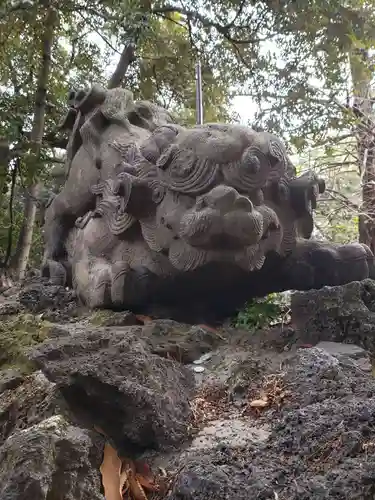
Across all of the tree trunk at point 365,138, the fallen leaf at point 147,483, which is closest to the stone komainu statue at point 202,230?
the fallen leaf at point 147,483

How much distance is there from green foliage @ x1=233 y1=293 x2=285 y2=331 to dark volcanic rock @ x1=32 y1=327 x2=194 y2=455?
58 cm

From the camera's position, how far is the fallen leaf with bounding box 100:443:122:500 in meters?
1.12

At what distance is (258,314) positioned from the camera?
6.59 ft

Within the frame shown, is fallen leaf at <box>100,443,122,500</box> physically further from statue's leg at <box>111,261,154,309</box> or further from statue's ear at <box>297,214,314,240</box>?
statue's ear at <box>297,214,314,240</box>

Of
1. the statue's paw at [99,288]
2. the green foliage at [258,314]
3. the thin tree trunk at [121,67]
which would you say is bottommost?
the green foliage at [258,314]

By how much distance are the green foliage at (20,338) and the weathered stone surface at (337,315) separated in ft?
2.51

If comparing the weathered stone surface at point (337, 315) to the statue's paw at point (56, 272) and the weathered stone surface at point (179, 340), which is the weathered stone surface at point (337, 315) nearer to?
the weathered stone surface at point (179, 340)

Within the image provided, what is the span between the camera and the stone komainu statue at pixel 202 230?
1774mm

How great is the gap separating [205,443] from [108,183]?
52.5 inches

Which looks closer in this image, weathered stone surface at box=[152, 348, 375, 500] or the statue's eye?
weathered stone surface at box=[152, 348, 375, 500]

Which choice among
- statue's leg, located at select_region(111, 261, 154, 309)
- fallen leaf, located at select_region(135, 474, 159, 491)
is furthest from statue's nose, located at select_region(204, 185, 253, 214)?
fallen leaf, located at select_region(135, 474, 159, 491)

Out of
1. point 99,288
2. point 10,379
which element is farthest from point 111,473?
point 99,288

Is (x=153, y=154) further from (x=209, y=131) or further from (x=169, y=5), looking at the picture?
(x=169, y=5)

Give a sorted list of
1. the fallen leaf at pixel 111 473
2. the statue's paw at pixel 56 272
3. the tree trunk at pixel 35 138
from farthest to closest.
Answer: the tree trunk at pixel 35 138 → the statue's paw at pixel 56 272 → the fallen leaf at pixel 111 473
